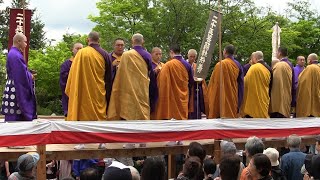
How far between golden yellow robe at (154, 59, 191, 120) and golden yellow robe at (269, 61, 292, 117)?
2149 millimetres

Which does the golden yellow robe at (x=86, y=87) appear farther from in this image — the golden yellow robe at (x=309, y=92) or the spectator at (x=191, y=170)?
the golden yellow robe at (x=309, y=92)

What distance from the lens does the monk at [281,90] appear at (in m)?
10.1

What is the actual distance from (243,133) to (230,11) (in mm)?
18139

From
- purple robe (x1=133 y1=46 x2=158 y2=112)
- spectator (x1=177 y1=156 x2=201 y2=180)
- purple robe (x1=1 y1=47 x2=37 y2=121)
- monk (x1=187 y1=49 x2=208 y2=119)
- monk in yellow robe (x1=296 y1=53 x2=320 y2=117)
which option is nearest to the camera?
spectator (x1=177 y1=156 x2=201 y2=180)

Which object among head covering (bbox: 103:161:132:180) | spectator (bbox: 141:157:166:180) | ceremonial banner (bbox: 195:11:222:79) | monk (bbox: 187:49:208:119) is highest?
ceremonial banner (bbox: 195:11:222:79)

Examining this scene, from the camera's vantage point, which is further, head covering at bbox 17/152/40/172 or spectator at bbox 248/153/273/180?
head covering at bbox 17/152/40/172

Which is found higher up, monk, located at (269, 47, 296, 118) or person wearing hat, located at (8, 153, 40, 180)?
monk, located at (269, 47, 296, 118)

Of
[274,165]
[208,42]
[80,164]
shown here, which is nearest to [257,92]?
[208,42]

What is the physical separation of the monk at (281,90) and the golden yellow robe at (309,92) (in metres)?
0.42

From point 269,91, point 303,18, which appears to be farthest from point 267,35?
point 269,91

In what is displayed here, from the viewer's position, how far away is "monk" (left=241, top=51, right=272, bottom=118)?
984cm

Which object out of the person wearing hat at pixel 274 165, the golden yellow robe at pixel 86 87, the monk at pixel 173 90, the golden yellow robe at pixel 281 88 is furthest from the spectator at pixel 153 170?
the golden yellow robe at pixel 281 88

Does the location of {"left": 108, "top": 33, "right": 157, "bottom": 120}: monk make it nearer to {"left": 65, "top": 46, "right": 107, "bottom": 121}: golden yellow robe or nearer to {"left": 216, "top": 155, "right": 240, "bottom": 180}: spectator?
{"left": 65, "top": 46, "right": 107, "bottom": 121}: golden yellow robe

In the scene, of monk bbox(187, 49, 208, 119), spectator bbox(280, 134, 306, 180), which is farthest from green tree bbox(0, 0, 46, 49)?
spectator bbox(280, 134, 306, 180)
